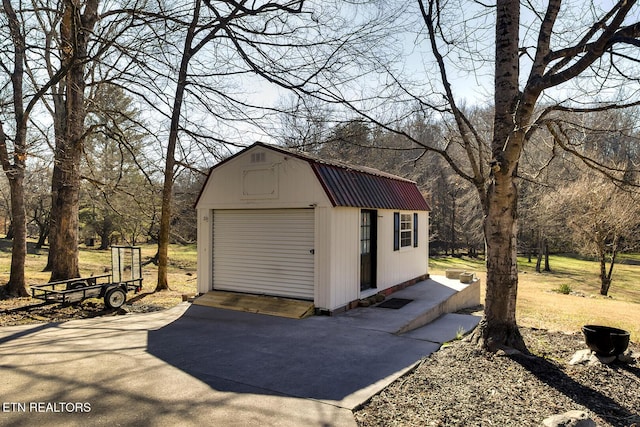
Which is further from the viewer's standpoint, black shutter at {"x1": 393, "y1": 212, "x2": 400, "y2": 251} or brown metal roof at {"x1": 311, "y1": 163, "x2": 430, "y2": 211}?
black shutter at {"x1": 393, "y1": 212, "x2": 400, "y2": 251}

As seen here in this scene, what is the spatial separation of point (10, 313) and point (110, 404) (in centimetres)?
506

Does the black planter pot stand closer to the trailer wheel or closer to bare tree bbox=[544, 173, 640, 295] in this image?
the trailer wheel

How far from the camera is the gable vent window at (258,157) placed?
26.9 feet

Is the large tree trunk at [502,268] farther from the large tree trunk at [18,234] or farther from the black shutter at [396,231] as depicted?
the large tree trunk at [18,234]

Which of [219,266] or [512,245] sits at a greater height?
[512,245]

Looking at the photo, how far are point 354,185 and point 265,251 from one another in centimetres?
238

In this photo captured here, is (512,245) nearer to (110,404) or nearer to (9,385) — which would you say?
(110,404)

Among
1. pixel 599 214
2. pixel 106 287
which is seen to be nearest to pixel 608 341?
pixel 106 287

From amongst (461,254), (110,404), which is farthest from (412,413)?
(461,254)

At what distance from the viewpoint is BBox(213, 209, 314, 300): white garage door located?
25.9ft

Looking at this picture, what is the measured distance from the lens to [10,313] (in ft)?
23.2

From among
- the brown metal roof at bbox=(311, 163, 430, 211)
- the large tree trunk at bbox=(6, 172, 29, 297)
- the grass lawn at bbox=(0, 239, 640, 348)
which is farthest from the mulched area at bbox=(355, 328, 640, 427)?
the large tree trunk at bbox=(6, 172, 29, 297)

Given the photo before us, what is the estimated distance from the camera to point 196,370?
14.8 ft

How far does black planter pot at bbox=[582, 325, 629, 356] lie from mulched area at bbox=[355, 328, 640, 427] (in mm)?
172
